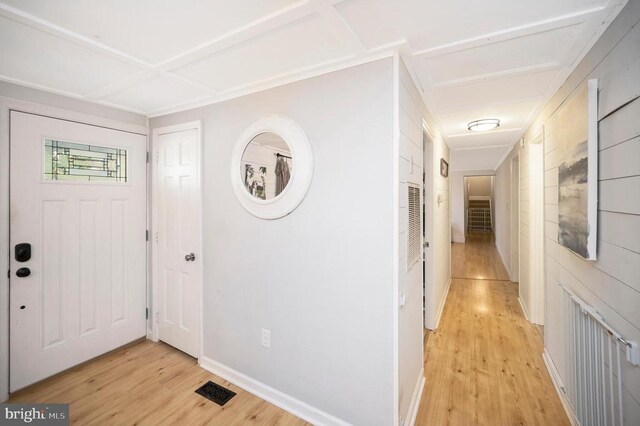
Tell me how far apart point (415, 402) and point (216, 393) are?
1475 mm

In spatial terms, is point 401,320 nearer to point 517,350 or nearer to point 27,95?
point 517,350

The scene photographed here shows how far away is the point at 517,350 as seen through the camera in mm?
2754

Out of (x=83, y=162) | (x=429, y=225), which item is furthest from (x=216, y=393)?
(x=429, y=225)

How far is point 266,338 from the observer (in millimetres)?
2094

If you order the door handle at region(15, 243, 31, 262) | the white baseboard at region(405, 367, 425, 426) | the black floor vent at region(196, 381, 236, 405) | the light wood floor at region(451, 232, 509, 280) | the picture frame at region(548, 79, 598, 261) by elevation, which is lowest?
the black floor vent at region(196, 381, 236, 405)

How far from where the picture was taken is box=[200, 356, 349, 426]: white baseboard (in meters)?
1.83

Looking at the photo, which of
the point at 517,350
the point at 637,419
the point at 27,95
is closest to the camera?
the point at 637,419

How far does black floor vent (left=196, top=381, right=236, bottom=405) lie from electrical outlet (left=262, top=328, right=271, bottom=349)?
0.47m

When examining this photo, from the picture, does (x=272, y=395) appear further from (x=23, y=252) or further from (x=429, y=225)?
(x=429, y=225)

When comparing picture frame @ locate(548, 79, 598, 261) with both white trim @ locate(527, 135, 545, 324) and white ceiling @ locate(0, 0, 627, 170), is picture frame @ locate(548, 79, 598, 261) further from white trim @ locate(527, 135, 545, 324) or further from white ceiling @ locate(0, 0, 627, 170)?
white trim @ locate(527, 135, 545, 324)

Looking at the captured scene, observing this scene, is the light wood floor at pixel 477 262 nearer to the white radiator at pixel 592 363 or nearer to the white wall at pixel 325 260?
the white radiator at pixel 592 363

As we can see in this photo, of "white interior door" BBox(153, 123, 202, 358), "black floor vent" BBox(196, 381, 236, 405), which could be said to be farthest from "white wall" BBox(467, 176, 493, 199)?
"black floor vent" BBox(196, 381, 236, 405)

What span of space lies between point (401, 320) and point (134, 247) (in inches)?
102

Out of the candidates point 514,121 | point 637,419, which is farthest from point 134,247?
point 514,121
